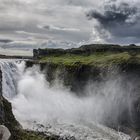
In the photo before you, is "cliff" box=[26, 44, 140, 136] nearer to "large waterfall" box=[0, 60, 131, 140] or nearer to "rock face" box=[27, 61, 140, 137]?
"rock face" box=[27, 61, 140, 137]

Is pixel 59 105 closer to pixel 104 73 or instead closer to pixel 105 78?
pixel 105 78

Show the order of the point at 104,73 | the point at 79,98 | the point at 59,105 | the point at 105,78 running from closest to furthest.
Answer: the point at 105,78, the point at 104,73, the point at 59,105, the point at 79,98

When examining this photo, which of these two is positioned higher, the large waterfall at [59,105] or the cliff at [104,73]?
the cliff at [104,73]

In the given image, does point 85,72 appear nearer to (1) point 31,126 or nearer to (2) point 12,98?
(2) point 12,98

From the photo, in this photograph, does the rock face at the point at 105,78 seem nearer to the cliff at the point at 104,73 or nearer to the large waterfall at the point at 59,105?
the cliff at the point at 104,73

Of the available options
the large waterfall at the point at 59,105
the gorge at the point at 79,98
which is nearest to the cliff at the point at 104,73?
the gorge at the point at 79,98

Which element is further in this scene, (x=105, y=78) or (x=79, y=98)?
(x=79, y=98)

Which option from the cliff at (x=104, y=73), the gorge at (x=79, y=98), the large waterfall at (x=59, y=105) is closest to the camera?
the large waterfall at (x=59, y=105)

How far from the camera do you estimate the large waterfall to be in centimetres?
6881

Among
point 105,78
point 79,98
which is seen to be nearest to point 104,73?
point 105,78

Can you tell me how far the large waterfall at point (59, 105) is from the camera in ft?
226

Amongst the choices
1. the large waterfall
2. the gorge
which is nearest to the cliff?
the gorge

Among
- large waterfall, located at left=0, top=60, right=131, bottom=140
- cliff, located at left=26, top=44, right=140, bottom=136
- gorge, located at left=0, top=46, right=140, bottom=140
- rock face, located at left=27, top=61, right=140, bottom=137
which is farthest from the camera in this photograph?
cliff, located at left=26, top=44, right=140, bottom=136

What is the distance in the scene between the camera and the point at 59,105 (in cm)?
9269
